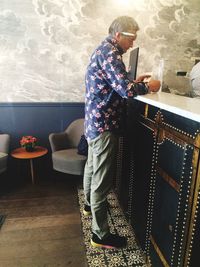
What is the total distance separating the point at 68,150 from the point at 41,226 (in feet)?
3.10

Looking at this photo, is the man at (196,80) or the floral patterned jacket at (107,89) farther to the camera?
the man at (196,80)

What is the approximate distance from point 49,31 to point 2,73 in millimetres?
748

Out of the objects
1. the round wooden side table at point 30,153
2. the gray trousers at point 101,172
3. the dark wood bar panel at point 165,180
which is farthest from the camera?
the round wooden side table at point 30,153

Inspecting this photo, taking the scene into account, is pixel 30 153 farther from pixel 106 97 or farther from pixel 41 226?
pixel 106 97

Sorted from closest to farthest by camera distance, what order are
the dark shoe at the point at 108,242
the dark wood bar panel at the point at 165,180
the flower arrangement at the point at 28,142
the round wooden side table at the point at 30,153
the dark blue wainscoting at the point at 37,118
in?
the dark wood bar panel at the point at 165,180
the dark shoe at the point at 108,242
the round wooden side table at the point at 30,153
the flower arrangement at the point at 28,142
the dark blue wainscoting at the point at 37,118

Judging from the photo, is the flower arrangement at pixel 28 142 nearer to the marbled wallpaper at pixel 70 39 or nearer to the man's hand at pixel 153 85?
the marbled wallpaper at pixel 70 39

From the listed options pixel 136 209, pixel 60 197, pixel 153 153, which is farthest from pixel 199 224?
pixel 60 197

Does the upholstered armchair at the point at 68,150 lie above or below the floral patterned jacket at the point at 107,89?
below

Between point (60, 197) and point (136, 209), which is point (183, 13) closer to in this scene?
point (136, 209)

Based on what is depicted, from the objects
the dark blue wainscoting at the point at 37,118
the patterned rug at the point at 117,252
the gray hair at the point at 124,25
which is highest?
the gray hair at the point at 124,25

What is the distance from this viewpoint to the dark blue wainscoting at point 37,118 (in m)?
2.96

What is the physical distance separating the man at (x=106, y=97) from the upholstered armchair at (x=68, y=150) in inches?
31.5

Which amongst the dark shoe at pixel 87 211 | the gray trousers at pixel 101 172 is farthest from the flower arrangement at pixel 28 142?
the gray trousers at pixel 101 172

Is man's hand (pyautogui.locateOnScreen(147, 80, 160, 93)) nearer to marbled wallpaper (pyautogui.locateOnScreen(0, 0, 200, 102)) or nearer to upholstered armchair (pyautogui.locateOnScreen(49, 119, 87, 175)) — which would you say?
upholstered armchair (pyautogui.locateOnScreen(49, 119, 87, 175))
